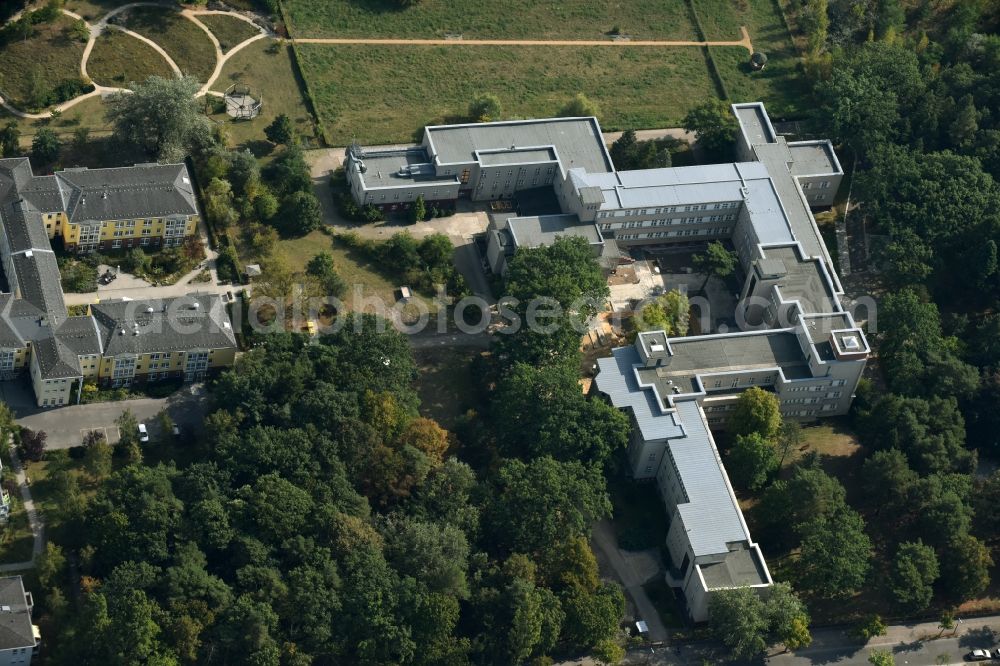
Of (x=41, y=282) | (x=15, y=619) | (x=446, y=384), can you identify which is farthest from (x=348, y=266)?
(x=15, y=619)

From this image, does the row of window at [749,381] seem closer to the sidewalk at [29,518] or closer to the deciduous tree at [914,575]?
the deciduous tree at [914,575]

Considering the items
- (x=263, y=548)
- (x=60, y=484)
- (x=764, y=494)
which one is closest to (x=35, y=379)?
(x=60, y=484)

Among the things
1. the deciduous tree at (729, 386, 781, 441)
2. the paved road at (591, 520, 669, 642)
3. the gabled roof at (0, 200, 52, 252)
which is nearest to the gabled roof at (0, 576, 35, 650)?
the gabled roof at (0, 200, 52, 252)

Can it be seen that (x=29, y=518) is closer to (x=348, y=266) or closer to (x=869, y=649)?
(x=348, y=266)

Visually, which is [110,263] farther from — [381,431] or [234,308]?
[381,431]

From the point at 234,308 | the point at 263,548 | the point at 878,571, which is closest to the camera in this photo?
the point at 263,548

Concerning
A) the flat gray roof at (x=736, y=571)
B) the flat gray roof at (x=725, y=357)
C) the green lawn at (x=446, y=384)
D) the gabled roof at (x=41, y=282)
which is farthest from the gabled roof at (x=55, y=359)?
the flat gray roof at (x=736, y=571)

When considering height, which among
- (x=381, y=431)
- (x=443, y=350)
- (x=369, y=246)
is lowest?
(x=381, y=431)

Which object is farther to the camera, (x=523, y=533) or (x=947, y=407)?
(x=947, y=407)
